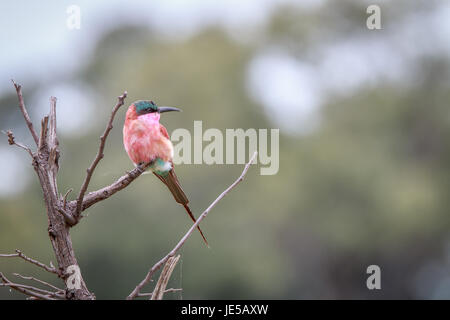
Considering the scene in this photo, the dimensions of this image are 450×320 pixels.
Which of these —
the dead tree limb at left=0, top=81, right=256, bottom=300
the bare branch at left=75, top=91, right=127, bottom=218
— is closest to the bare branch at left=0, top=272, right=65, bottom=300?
the dead tree limb at left=0, top=81, right=256, bottom=300

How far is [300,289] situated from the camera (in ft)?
56.2

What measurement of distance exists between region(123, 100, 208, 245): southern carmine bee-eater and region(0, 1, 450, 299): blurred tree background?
37.0 feet

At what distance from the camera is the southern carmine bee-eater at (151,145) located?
2082 mm

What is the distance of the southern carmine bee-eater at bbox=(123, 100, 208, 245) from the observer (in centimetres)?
208

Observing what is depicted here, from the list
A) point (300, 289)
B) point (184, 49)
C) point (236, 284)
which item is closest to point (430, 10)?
point (184, 49)

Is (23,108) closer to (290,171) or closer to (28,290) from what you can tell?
(28,290)

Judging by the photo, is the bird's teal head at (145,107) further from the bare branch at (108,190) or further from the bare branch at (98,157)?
the bare branch at (98,157)

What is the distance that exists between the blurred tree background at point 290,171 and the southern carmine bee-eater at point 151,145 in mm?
11282

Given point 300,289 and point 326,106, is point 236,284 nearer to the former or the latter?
point 300,289

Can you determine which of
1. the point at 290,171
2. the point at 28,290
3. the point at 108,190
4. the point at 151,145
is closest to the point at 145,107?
the point at 151,145

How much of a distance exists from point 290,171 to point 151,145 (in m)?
16.7

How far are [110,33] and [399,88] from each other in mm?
10061

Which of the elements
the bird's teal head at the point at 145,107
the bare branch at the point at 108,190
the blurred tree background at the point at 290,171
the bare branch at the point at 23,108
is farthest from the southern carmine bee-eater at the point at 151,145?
the blurred tree background at the point at 290,171

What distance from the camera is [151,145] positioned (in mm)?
2086
